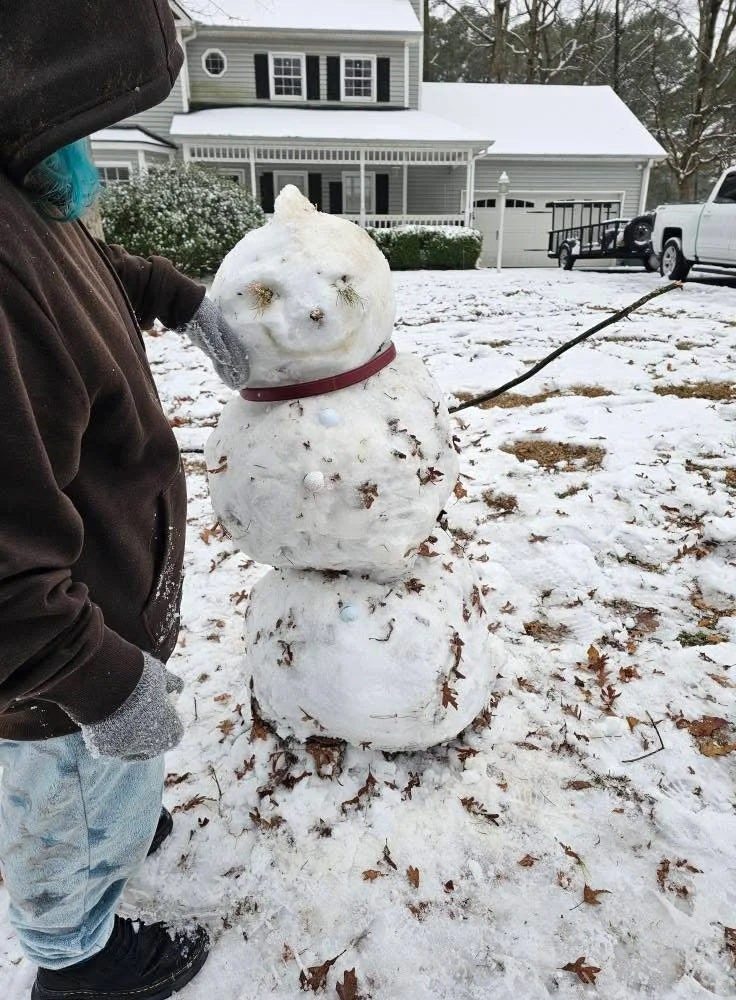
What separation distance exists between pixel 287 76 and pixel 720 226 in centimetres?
1380

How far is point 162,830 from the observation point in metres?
1.98

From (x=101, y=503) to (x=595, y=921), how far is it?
5.36 feet

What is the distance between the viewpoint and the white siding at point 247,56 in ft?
60.0

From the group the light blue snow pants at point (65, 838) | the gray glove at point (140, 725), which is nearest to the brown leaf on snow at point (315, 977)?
the light blue snow pants at point (65, 838)

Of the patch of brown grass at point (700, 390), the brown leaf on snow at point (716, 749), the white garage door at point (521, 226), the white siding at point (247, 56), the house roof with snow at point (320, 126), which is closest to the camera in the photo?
the brown leaf on snow at point (716, 749)

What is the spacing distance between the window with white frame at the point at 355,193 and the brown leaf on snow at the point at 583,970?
830 inches

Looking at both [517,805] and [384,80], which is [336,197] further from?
[517,805]

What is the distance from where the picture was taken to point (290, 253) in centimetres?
159

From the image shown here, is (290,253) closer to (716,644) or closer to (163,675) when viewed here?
(163,675)

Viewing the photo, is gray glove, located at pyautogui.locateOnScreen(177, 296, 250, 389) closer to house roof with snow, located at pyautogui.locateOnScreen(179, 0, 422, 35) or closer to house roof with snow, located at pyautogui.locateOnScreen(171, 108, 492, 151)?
house roof with snow, located at pyautogui.locateOnScreen(171, 108, 492, 151)

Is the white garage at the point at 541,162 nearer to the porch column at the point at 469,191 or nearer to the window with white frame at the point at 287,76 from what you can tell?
the porch column at the point at 469,191

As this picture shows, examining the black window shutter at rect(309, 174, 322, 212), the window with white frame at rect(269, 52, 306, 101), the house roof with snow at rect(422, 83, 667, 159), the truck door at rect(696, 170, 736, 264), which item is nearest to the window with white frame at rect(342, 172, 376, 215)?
the black window shutter at rect(309, 174, 322, 212)

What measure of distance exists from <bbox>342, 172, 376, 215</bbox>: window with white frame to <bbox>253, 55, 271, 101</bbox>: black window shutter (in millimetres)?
3101

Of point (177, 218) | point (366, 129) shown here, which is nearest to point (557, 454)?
point (177, 218)
